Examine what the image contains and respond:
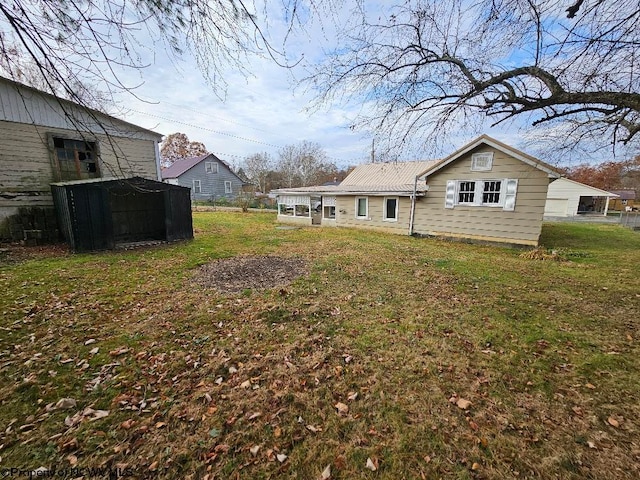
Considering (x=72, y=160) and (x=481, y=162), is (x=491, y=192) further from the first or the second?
(x=72, y=160)

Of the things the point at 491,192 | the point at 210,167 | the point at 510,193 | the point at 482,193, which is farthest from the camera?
the point at 210,167

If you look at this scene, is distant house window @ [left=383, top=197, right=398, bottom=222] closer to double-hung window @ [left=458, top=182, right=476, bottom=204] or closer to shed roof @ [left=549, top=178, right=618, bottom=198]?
double-hung window @ [left=458, top=182, right=476, bottom=204]

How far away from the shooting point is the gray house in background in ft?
99.2

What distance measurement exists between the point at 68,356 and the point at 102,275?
3568 millimetres

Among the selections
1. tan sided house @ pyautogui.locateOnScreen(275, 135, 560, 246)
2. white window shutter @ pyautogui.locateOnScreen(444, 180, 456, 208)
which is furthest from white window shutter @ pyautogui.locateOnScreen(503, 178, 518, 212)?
white window shutter @ pyautogui.locateOnScreen(444, 180, 456, 208)

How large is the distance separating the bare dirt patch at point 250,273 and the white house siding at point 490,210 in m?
7.84

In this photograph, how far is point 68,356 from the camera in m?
3.30

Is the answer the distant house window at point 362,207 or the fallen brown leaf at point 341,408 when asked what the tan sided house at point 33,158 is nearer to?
the fallen brown leaf at point 341,408

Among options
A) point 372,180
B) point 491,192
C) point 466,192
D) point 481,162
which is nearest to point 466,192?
point 466,192

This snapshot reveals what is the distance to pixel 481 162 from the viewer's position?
10.9 meters

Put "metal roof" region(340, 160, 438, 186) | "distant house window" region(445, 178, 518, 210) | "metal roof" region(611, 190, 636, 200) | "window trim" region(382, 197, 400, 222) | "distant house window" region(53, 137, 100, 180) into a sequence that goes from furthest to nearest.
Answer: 1. "metal roof" region(611, 190, 636, 200)
2. "metal roof" region(340, 160, 438, 186)
3. "window trim" region(382, 197, 400, 222)
4. "distant house window" region(445, 178, 518, 210)
5. "distant house window" region(53, 137, 100, 180)

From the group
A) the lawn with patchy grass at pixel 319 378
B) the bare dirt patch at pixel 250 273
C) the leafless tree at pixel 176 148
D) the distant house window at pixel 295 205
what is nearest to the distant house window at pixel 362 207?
the distant house window at pixel 295 205

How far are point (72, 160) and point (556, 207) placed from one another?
3958 centimetres

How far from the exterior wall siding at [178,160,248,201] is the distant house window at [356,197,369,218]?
744 inches
